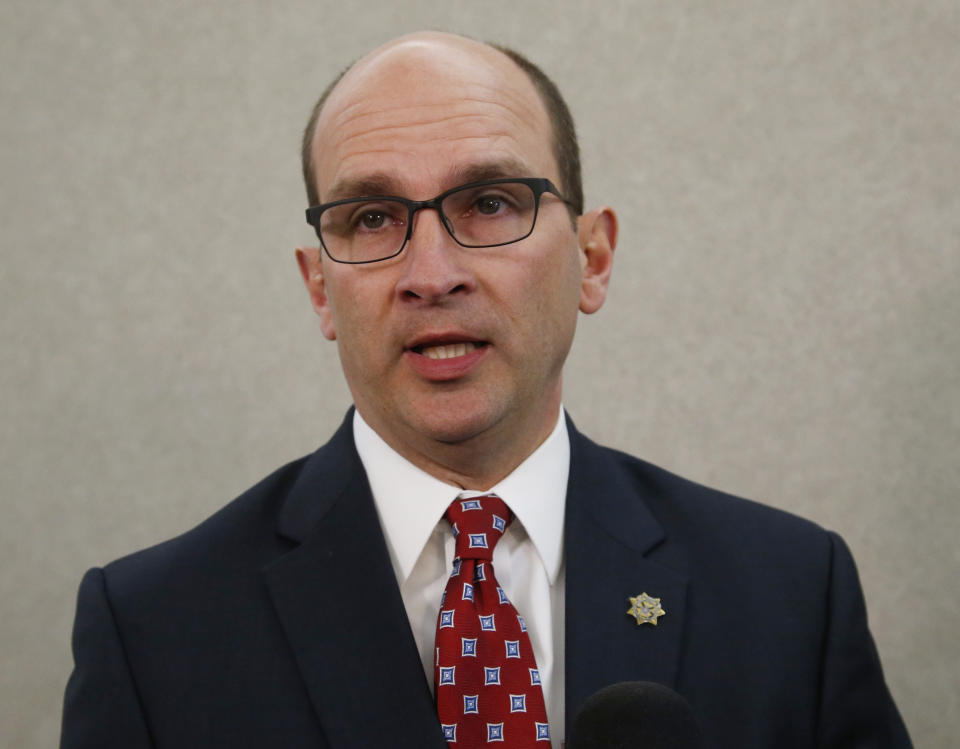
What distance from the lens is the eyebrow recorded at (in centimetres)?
139

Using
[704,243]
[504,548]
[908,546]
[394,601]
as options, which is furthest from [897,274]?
[394,601]

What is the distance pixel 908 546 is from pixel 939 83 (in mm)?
986

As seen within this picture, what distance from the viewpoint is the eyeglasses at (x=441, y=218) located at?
139 cm

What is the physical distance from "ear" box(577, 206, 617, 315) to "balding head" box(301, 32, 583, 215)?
0.05m

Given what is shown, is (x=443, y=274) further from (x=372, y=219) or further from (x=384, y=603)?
(x=384, y=603)

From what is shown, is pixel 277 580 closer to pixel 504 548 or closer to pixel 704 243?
pixel 504 548

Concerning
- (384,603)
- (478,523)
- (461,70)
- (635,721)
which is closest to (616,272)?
(461,70)

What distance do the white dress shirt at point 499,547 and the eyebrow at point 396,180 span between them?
0.34 meters

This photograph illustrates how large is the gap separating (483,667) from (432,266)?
1.66 ft

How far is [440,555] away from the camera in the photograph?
Answer: 144 centimetres

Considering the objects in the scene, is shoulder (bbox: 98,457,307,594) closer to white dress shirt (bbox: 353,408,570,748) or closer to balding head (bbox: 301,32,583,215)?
white dress shirt (bbox: 353,408,570,748)

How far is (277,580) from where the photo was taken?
1.42m

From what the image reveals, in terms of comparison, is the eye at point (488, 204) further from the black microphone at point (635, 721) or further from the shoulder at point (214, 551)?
the black microphone at point (635, 721)

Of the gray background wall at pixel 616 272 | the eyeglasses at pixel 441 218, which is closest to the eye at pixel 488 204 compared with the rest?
the eyeglasses at pixel 441 218
